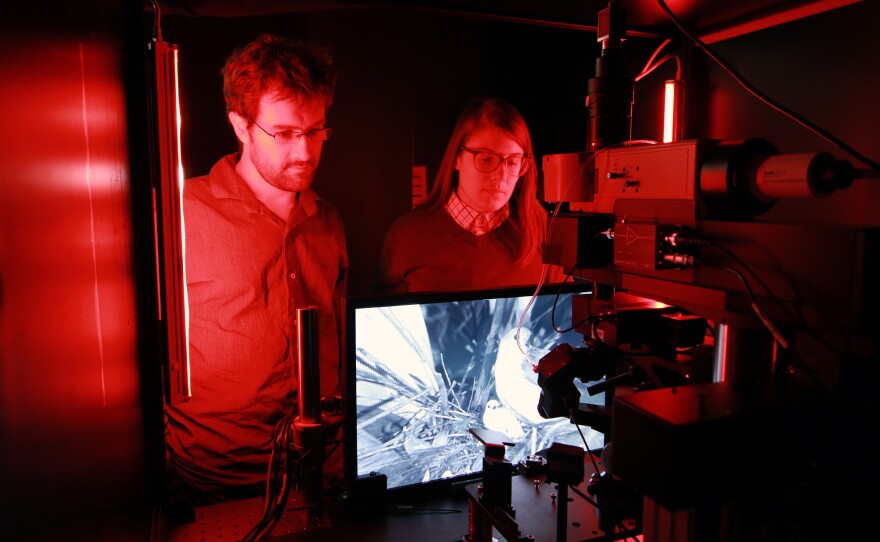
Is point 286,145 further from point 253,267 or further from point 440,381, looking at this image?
point 440,381

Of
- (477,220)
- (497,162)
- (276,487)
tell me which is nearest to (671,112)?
(497,162)

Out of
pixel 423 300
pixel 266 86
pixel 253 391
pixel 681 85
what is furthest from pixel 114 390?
pixel 681 85

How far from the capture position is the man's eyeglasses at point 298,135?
1465 millimetres

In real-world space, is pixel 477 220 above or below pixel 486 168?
below

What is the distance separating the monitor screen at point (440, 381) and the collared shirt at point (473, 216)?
0.44m

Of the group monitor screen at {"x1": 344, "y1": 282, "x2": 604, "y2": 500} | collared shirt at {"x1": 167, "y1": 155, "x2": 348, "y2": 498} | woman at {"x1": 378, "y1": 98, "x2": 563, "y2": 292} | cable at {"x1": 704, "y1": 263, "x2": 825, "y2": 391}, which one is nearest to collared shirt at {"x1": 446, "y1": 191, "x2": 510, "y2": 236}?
woman at {"x1": 378, "y1": 98, "x2": 563, "y2": 292}

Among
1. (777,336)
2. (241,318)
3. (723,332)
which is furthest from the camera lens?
(241,318)

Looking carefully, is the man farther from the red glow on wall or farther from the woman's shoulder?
the red glow on wall

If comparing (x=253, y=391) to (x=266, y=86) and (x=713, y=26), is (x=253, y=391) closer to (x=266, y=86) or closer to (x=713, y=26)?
(x=266, y=86)

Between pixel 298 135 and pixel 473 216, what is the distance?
521mm

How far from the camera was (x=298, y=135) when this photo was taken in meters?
1.48

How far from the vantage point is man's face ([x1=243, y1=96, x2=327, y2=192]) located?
1.45 meters

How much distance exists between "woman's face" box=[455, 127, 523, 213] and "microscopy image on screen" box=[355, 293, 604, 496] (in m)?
0.48

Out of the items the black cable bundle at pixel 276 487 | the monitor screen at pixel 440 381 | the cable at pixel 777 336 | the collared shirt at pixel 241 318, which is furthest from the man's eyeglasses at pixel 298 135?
the cable at pixel 777 336
